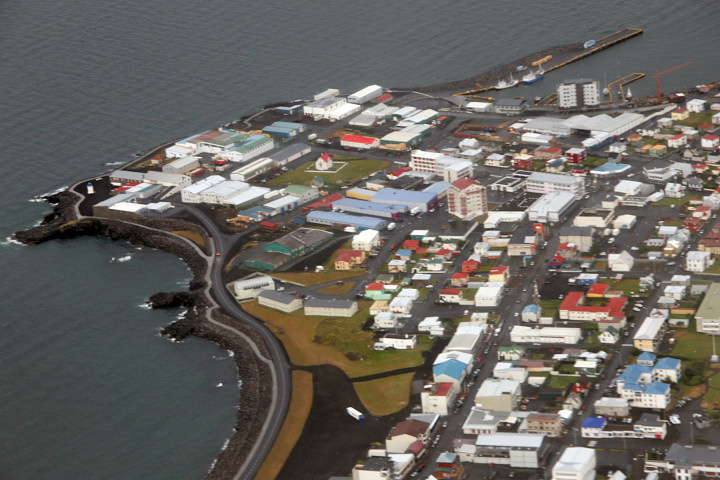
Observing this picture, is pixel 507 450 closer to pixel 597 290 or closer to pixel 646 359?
pixel 646 359

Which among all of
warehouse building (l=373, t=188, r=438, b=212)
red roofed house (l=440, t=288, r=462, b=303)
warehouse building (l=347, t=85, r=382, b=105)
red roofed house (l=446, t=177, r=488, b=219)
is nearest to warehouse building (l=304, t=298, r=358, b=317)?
red roofed house (l=440, t=288, r=462, b=303)

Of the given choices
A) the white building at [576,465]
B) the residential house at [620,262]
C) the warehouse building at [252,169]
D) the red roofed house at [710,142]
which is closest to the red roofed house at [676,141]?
the red roofed house at [710,142]

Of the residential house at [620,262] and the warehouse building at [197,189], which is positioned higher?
the warehouse building at [197,189]

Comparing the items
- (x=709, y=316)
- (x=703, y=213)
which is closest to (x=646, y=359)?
(x=709, y=316)

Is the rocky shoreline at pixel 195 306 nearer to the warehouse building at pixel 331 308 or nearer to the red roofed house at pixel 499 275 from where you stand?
the warehouse building at pixel 331 308

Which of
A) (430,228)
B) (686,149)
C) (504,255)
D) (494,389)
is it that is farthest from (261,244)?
(686,149)

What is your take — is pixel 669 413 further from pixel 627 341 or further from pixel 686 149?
pixel 686 149
